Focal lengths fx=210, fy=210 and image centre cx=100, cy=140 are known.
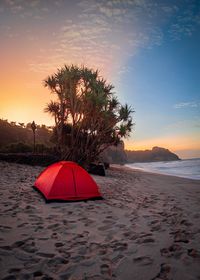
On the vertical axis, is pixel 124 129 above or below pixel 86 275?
above

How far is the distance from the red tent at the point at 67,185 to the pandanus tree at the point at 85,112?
8899 millimetres

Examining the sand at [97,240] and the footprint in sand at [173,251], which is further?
the footprint in sand at [173,251]

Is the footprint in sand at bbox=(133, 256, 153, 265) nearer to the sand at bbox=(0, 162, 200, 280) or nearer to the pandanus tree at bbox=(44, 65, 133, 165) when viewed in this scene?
the sand at bbox=(0, 162, 200, 280)

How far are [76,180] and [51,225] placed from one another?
2184 millimetres

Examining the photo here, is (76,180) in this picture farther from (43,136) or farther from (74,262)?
(43,136)

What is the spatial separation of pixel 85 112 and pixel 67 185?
980cm

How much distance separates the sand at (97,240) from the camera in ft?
9.01

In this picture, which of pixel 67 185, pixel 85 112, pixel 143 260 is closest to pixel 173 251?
pixel 143 260

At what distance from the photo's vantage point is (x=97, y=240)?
3.71 m

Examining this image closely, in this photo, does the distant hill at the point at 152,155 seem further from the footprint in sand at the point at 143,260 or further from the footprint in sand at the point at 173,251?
the footprint in sand at the point at 143,260

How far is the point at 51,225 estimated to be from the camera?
14.0 ft

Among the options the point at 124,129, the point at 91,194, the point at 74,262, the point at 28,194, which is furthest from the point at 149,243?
the point at 124,129

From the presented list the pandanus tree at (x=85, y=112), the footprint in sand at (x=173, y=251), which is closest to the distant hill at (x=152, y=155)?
the pandanus tree at (x=85, y=112)

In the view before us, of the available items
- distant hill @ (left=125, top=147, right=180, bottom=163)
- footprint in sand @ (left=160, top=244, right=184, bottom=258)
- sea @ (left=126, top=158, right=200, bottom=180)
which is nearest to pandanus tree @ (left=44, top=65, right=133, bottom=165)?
sea @ (left=126, top=158, right=200, bottom=180)
